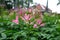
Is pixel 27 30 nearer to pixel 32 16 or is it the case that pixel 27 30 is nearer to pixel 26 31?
pixel 26 31

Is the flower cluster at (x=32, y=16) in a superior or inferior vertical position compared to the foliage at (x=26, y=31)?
superior

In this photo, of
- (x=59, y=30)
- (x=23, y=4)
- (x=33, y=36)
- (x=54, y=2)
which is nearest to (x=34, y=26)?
(x=33, y=36)

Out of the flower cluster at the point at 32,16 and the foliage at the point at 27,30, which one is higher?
the flower cluster at the point at 32,16

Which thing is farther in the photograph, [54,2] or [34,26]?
[54,2]

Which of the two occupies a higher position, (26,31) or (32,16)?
(32,16)

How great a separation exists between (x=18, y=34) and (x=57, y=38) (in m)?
0.47

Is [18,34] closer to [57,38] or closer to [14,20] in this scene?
[14,20]

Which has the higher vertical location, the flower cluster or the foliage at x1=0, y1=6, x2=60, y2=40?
the flower cluster

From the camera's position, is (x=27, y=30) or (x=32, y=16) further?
(x=32, y=16)

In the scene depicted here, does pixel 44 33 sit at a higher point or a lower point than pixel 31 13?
lower

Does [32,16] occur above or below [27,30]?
above

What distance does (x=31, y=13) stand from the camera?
324 centimetres

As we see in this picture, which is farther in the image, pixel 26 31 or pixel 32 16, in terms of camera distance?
pixel 32 16

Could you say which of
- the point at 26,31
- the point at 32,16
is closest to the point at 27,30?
the point at 26,31
